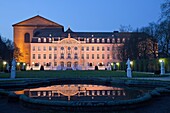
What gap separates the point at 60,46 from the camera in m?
80.6

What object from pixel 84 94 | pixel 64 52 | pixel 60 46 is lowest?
pixel 84 94

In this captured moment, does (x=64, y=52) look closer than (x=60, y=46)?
No

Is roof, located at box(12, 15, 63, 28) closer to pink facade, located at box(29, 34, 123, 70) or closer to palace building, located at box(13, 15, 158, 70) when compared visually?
palace building, located at box(13, 15, 158, 70)

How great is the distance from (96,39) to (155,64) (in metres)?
47.0

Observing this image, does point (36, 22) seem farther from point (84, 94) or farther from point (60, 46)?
point (84, 94)

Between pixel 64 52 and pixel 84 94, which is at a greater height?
pixel 64 52

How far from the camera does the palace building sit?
80.8 meters

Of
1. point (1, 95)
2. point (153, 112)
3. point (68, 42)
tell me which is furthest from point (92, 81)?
point (68, 42)

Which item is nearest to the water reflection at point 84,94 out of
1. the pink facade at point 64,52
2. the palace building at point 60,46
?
the palace building at point 60,46

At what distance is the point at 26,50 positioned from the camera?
83875 millimetres

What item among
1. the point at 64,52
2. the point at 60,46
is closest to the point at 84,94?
the point at 60,46

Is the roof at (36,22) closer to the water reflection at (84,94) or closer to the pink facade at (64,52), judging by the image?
the pink facade at (64,52)

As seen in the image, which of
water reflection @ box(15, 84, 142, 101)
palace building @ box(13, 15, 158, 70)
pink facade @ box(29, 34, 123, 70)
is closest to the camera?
water reflection @ box(15, 84, 142, 101)

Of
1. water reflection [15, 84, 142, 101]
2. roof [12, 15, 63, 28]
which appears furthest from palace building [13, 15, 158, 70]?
water reflection [15, 84, 142, 101]
